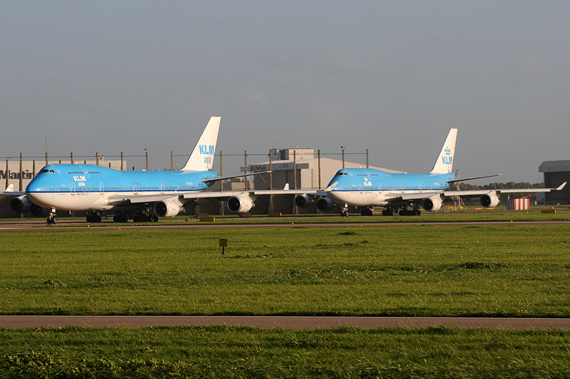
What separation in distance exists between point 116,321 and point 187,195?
45.7 meters

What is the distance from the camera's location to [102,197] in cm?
5653

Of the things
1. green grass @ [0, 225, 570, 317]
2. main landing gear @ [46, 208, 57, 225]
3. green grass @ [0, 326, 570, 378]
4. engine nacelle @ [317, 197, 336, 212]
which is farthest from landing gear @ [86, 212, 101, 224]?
green grass @ [0, 326, 570, 378]

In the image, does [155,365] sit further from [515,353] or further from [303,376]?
[515,353]

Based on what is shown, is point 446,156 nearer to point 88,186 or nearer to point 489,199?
point 489,199

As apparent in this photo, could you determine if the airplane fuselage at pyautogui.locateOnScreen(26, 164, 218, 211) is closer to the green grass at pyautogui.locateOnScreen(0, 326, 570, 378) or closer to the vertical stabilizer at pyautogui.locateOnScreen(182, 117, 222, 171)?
the vertical stabilizer at pyautogui.locateOnScreen(182, 117, 222, 171)

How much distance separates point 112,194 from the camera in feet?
188

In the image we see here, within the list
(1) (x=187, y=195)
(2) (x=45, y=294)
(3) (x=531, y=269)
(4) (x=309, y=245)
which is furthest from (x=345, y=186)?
(2) (x=45, y=294)

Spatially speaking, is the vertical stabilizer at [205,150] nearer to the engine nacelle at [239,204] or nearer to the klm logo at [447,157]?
the engine nacelle at [239,204]

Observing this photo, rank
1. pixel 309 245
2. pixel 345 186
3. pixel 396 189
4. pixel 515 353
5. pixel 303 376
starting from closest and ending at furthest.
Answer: pixel 303 376 < pixel 515 353 < pixel 309 245 < pixel 345 186 < pixel 396 189

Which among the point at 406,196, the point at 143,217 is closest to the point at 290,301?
the point at 143,217

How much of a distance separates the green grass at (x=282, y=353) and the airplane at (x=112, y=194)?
43006mm

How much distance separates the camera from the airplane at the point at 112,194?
5353cm

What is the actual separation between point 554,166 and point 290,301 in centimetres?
13755

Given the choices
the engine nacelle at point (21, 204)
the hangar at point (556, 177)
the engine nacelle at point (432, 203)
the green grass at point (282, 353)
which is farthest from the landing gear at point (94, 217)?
the hangar at point (556, 177)
